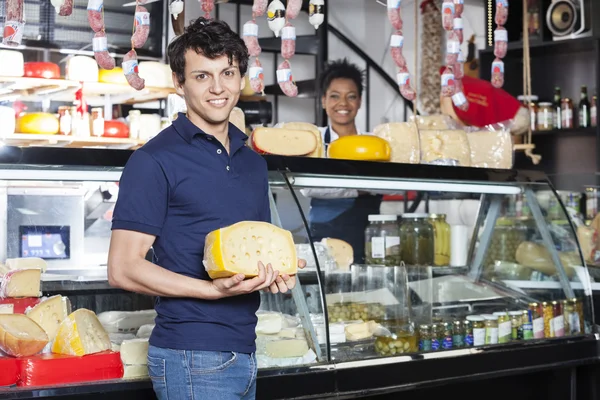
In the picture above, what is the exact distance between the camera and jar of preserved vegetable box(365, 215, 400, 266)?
341 centimetres

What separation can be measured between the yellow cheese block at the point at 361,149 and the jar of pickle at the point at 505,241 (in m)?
0.77

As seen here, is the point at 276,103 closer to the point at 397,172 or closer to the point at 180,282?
the point at 397,172

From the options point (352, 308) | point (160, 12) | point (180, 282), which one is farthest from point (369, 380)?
point (160, 12)

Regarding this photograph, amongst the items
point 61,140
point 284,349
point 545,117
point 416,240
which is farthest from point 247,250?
point 545,117

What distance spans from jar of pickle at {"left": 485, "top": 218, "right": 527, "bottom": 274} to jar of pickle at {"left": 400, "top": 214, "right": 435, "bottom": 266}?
32 cm

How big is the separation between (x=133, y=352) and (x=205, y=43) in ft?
3.31

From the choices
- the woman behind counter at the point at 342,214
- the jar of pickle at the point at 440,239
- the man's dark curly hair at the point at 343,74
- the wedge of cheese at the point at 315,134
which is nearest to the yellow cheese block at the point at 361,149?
the wedge of cheese at the point at 315,134

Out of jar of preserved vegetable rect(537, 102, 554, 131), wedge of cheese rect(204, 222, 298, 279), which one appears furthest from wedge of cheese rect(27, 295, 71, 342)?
jar of preserved vegetable rect(537, 102, 554, 131)

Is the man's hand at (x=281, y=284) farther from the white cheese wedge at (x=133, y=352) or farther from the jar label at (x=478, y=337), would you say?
the jar label at (x=478, y=337)

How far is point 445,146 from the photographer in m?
3.50

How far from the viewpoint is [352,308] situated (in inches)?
124

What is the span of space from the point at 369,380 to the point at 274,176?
29.3 inches

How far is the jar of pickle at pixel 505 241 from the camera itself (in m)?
3.62

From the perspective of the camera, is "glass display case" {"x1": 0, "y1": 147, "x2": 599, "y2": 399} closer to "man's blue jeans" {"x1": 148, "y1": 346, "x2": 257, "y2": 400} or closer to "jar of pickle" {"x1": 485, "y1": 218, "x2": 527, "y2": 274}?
"jar of pickle" {"x1": 485, "y1": 218, "x2": 527, "y2": 274}
